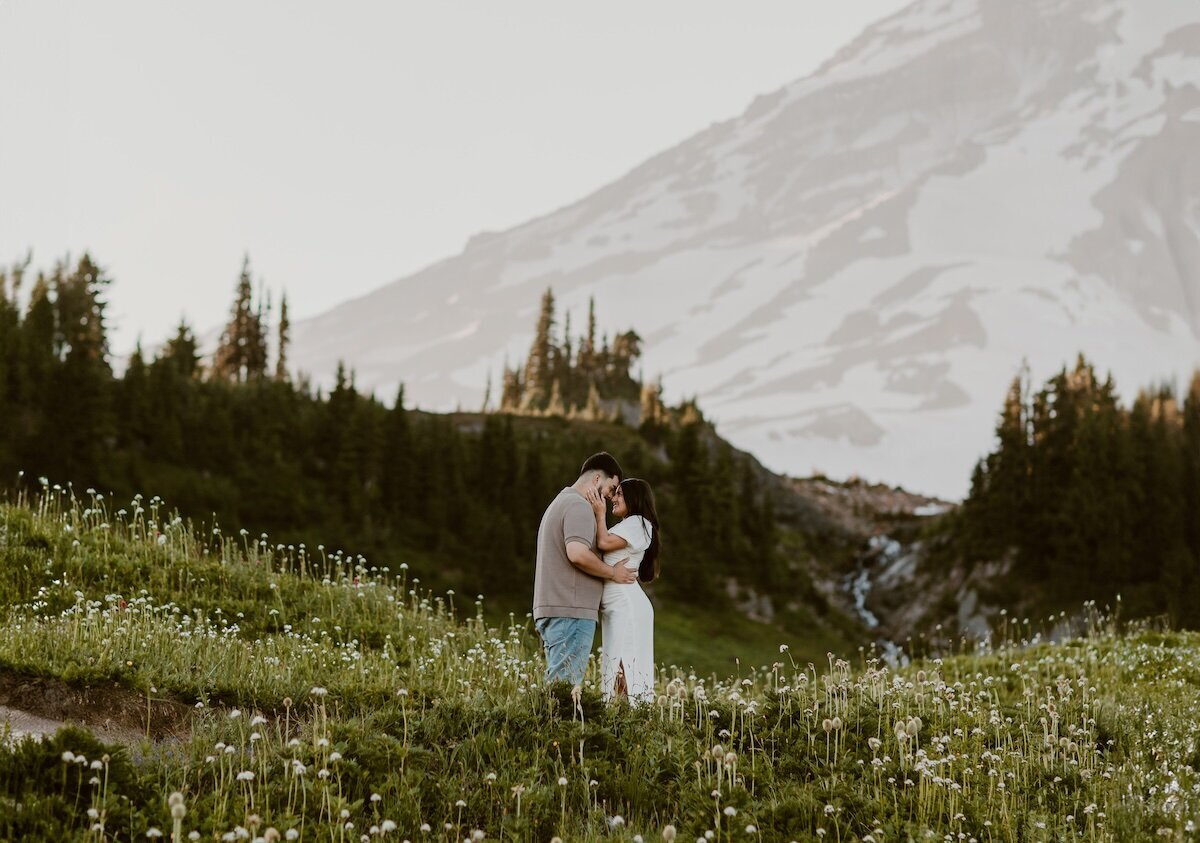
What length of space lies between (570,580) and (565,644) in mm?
652

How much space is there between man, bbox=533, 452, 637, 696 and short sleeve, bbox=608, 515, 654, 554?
28cm

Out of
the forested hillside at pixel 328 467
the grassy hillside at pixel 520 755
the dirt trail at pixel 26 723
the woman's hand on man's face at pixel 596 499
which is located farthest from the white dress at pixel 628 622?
the forested hillside at pixel 328 467

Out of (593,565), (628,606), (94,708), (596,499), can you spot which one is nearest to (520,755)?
(593,565)


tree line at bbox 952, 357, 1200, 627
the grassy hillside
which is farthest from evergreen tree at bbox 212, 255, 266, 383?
the grassy hillside

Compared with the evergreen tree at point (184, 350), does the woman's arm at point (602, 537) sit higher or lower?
lower

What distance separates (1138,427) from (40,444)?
6670cm

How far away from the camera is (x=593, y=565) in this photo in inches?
404

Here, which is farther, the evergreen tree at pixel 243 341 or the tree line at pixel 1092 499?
the evergreen tree at pixel 243 341

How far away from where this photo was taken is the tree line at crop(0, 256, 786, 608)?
5341 centimetres

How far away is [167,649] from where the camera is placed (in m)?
10.4

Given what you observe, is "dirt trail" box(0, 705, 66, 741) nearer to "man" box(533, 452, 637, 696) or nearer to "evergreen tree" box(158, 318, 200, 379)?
"man" box(533, 452, 637, 696)

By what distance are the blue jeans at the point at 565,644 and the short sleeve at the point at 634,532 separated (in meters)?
0.91

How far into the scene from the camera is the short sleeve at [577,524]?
33.7ft

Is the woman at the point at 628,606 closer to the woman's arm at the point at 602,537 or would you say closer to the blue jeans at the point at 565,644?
the woman's arm at the point at 602,537
